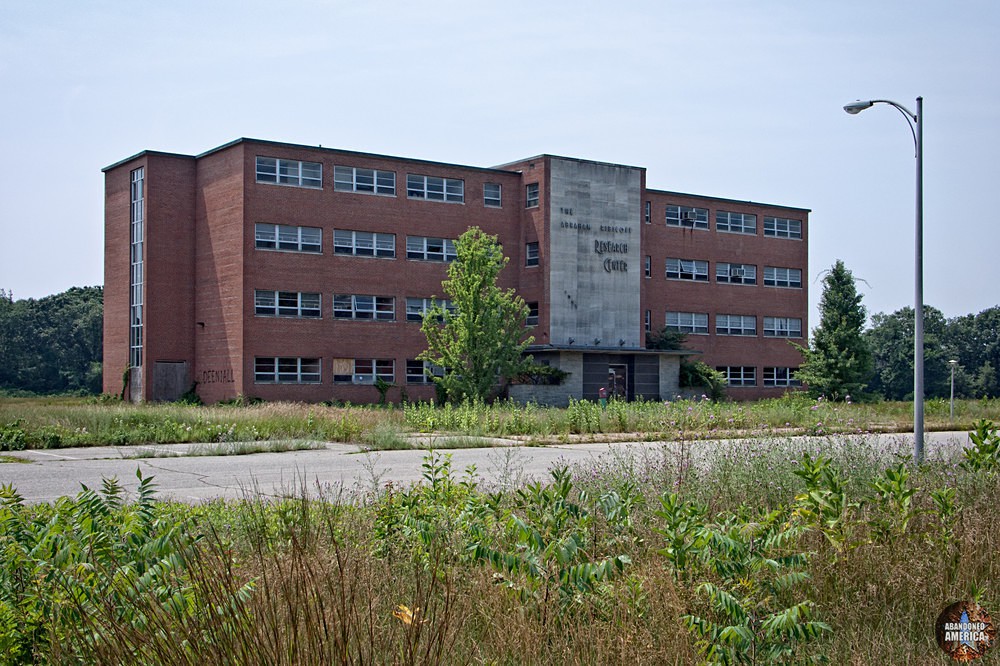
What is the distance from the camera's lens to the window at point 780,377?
66875 millimetres

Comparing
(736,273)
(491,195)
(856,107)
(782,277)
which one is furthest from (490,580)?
(782,277)

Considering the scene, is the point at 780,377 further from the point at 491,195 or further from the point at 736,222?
the point at 491,195

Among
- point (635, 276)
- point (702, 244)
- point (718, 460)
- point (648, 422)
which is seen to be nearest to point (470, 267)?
point (648, 422)

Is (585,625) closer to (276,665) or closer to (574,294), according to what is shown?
(276,665)

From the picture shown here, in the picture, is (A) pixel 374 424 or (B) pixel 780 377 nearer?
(A) pixel 374 424

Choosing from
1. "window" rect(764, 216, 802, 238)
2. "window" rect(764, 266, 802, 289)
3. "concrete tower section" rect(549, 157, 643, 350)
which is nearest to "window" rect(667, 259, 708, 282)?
"concrete tower section" rect(549, 157, 643, 350)

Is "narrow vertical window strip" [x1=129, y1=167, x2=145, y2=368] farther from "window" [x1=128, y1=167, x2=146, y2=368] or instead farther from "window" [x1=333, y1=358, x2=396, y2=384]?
"window" [x1=333, y1=358, x2=396, y2=384]

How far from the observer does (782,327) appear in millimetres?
68375

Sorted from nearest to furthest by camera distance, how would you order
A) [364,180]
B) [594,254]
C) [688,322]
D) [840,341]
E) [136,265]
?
[136,265], [364,180], [594,254], [840,341], [688,322]

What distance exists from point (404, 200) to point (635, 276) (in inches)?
560

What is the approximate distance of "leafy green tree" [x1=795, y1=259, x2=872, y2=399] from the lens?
195 feet

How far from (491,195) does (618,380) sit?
41.1 ft

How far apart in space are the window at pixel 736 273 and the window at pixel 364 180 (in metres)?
23.7

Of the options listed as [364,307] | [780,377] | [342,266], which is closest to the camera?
[342,266]
